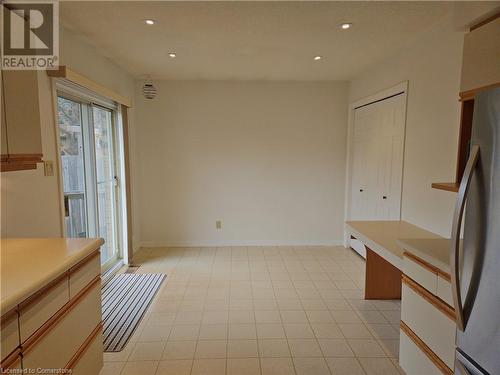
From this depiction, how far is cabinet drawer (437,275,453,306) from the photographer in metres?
1.54

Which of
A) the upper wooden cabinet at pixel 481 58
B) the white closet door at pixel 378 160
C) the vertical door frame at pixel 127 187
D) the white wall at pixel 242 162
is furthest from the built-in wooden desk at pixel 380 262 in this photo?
the vertical door frame at pixel 127 187

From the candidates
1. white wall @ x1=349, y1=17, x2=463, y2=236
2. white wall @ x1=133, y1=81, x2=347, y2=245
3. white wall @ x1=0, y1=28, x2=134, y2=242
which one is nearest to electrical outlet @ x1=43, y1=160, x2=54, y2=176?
white wall @ x1=0, y1=28, x2=134, y2=242

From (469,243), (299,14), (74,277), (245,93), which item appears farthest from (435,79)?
(74,277)

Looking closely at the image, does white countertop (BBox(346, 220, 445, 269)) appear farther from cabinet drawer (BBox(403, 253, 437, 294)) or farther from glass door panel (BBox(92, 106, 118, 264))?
glass door panel (BBox(92, 106, 118, 264))

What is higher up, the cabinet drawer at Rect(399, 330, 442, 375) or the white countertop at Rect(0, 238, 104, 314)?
the white countertop at Rect(0, 238, 104, 314)

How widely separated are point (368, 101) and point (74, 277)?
378cm

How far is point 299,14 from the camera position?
236 centimetres

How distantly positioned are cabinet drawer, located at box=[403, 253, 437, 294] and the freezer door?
14.6 inches

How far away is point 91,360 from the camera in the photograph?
1.86 meters

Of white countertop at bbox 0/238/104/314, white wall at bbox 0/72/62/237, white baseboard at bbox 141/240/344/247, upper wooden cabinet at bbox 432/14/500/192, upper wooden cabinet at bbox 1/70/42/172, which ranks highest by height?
upper wooden cabinet at bbox 432/14/500/192

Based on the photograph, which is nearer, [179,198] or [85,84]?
[85,84]

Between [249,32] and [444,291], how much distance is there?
2415 millimetres

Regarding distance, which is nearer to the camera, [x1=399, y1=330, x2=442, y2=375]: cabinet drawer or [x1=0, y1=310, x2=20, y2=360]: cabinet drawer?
[x1=0, y1=310, x2=20, y2=360]: cabinet drawer

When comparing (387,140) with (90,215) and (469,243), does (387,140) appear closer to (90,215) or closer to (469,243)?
(469,243)
